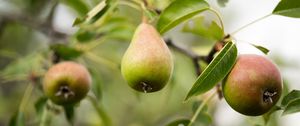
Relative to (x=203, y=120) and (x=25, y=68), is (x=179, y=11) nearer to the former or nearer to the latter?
(x=203, y=120)

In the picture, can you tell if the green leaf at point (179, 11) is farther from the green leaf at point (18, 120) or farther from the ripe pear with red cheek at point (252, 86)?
the green leaf at point (18, 120)

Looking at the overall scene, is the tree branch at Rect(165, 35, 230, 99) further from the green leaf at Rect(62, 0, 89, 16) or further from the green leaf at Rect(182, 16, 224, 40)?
the green leaf at Rect(62, 0, 89, 16)

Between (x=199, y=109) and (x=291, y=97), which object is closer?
(x=291, y=97)

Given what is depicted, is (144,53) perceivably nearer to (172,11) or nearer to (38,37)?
(172,11)

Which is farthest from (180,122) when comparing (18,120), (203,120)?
(18,120)

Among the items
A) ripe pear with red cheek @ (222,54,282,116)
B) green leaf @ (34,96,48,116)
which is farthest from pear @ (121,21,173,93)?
green leaf @ (34,96,48,116)
